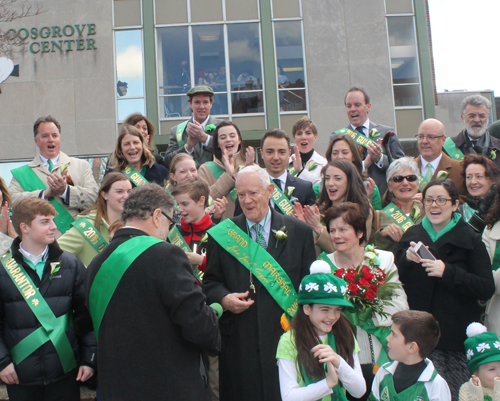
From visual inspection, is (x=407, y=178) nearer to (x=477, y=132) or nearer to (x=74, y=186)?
(x=477, y=132)

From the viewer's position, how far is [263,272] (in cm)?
386

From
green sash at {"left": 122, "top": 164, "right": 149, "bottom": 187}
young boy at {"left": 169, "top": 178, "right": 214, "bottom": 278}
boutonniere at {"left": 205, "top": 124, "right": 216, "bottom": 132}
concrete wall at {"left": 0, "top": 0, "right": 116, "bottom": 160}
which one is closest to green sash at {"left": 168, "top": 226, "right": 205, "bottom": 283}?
young boy at {"left": 169, "top": 178, "right": 214, "bottom": 278}

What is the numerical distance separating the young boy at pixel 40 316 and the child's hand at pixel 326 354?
185 cm

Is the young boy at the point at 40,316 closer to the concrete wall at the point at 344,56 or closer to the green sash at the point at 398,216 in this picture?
the green sash at the point at 398,216

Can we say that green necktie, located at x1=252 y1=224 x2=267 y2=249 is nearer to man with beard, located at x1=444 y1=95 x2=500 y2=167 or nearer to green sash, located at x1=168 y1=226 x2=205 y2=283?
green sash, located at x1=168 y1=226 x2=205 y2=283

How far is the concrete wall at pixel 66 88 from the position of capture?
16109mm

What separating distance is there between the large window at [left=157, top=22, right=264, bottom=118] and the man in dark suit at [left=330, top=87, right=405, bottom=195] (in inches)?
381

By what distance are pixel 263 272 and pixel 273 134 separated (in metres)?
1.93

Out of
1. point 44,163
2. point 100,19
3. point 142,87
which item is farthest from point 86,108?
point 44,163

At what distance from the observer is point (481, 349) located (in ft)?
11.7

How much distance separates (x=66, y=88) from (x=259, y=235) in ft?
46.1

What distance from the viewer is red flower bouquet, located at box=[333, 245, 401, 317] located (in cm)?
372

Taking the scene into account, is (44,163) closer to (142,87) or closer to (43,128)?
(43,128)

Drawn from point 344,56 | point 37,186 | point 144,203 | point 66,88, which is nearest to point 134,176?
point 37,186
